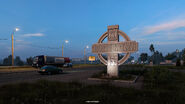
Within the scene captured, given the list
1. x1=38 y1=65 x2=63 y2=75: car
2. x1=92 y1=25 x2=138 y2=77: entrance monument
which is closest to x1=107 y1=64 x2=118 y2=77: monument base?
x1=92 y1=25 x2=138 y2=77: entrance monument

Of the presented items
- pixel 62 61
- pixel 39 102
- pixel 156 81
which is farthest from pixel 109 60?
pixel 62 61

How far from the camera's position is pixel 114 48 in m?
15.8

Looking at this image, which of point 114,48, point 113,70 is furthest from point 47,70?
point 114,48

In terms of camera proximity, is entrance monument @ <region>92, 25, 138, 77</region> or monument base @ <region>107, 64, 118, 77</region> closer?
entrance monument @ <region>92, 25, 138, 77</region>

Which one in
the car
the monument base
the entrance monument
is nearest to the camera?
the entrance monument

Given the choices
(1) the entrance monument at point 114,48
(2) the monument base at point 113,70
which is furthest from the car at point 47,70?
(2) the monument base at point 113,70

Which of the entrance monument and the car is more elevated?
the entrance monument

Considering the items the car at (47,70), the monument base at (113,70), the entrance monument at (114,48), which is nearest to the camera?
the entrance monument at (114,48)

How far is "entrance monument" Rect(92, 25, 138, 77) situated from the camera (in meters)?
15.0

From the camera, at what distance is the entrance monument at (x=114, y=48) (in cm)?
1497

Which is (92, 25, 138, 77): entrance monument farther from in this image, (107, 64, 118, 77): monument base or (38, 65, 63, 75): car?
(38, 65, 63, 75): car

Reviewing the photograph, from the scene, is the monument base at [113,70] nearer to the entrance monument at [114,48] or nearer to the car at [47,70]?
the entrance monument at [114,48]

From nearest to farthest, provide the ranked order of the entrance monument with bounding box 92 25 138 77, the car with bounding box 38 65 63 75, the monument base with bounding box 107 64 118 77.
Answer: the entrance monument with bounding box 92 25 138 77
the monument base with bounding box 107 64 118 77
the car with bounding box 38 65 63 75

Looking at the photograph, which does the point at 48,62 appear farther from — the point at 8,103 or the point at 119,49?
the point at 8,103
